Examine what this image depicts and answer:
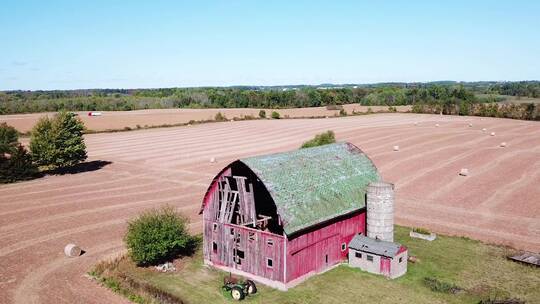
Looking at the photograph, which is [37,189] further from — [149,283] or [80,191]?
[149,283]

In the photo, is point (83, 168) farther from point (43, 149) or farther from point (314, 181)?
point (314, 181)

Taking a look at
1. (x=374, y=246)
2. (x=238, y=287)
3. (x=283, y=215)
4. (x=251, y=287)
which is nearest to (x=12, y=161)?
(x=251, y=287)

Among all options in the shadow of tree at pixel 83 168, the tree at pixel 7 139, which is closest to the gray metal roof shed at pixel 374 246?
the shadow of tree at pixel 83 168

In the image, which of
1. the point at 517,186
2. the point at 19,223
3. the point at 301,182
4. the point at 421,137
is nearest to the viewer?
the point at 301,182

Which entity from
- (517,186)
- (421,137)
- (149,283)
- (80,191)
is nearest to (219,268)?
(149,283)

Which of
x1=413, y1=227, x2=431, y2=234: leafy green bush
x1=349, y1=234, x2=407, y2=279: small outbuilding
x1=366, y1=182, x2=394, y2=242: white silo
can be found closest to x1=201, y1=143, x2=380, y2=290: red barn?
x1=366, y1=182, x2=394, y2=242: white silo
